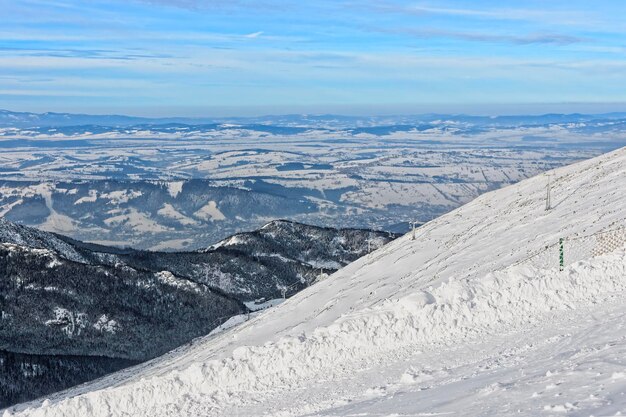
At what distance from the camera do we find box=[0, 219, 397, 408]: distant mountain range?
9675 cm

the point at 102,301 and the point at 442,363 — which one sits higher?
the point at 442,363

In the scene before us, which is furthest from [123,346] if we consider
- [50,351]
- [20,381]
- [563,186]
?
[563,186]

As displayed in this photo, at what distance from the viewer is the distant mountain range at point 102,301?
9675cm

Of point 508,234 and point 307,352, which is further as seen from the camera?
point 508,234

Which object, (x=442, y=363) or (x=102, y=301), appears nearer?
(x=442, y=363)

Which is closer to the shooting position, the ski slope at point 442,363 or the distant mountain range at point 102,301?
the ski slope at point 442,363

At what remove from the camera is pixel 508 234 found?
4478 centimetres

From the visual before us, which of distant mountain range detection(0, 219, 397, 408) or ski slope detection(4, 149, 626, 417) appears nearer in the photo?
ski slope detection(4, 149, 626, 417)

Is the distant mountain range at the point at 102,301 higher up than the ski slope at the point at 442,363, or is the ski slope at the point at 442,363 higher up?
the ski slope at the point at 442,363

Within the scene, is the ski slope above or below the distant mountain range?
above

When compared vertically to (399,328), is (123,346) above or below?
below

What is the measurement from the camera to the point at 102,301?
11494 centimetres

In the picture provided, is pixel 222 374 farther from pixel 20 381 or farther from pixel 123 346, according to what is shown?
pixel 123 346

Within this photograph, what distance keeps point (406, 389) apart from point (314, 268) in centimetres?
12539
